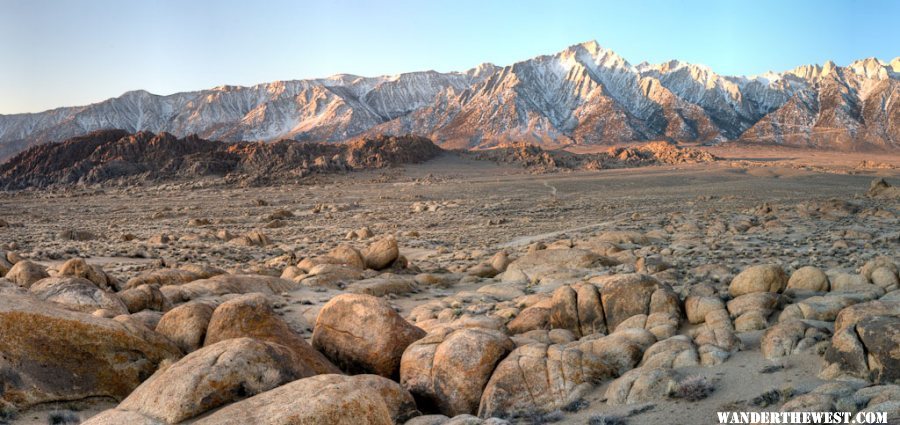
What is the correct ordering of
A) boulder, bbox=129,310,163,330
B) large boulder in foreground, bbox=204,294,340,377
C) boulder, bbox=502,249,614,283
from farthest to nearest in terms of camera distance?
boulder, bbox=502,249,614,283, boulder, bbox=129,310,163,330, large boulder in foreground, bbox=204,294,340,377

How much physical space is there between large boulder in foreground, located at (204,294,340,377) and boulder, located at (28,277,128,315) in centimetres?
→ 210

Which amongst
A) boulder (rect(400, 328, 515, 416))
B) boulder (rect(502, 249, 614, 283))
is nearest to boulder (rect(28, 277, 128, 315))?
boulder (rect(400, 328, 515, 416))

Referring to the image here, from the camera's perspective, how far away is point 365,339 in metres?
7.70

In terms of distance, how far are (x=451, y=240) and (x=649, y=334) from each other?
1529 centimetres

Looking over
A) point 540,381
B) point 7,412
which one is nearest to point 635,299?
point 540,381

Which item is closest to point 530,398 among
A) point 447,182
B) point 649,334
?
point 649,334

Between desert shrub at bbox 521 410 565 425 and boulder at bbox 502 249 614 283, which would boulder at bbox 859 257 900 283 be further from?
desert shrub at bbox 521 410 565 425

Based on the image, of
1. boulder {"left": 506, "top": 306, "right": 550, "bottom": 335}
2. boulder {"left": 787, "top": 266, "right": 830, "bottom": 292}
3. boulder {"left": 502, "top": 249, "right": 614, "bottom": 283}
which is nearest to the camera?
boulder {"left": 506, "top": 306, "right": 550, "bottom": 335}

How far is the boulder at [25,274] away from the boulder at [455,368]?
808cm

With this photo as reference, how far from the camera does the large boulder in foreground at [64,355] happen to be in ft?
19.2

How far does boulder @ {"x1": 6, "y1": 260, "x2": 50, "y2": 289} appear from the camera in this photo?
10.8 m

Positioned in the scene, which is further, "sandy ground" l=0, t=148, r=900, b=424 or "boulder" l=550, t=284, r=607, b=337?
"boulder" l=550, t=284, r=607, b=337

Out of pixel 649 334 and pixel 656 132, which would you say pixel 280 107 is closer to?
pixel 656 132

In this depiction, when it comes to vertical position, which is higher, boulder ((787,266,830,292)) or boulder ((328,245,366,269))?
boulder ((787,266,830,292))
